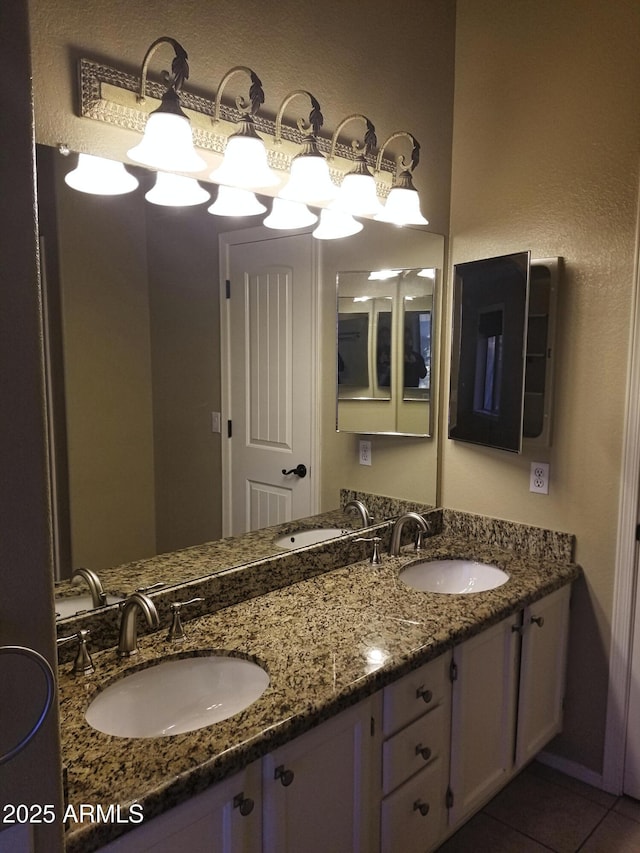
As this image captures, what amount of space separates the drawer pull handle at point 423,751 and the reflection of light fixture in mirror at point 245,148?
1573 millimetres

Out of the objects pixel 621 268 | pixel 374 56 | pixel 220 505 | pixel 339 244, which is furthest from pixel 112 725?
pixel 374 56

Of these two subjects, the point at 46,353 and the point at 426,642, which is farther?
the point at 426,642

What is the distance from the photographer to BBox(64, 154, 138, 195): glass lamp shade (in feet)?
4.69

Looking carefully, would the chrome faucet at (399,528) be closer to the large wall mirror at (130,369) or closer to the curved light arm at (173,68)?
the large wall mirror at (130,369)

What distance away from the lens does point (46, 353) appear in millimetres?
1382

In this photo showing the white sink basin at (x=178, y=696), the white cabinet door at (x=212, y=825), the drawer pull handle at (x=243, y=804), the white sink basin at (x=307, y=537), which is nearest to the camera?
the white cabinet door at (x=212, y=825)

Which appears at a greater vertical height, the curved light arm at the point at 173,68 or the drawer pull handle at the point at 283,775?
the curved light arm at the point at 173,68

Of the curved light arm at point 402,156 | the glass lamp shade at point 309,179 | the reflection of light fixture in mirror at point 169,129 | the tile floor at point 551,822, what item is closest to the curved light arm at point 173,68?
the reflection of light fixture in mirror at point 169,129

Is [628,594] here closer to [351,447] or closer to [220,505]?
[351,447]

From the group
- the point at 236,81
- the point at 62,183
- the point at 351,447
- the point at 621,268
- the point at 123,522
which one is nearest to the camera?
the point at 62,183

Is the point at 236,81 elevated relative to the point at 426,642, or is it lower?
elevated

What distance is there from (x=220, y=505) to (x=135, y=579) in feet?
1.12

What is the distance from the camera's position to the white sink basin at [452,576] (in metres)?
2.19

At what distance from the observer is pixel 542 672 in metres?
2.12
